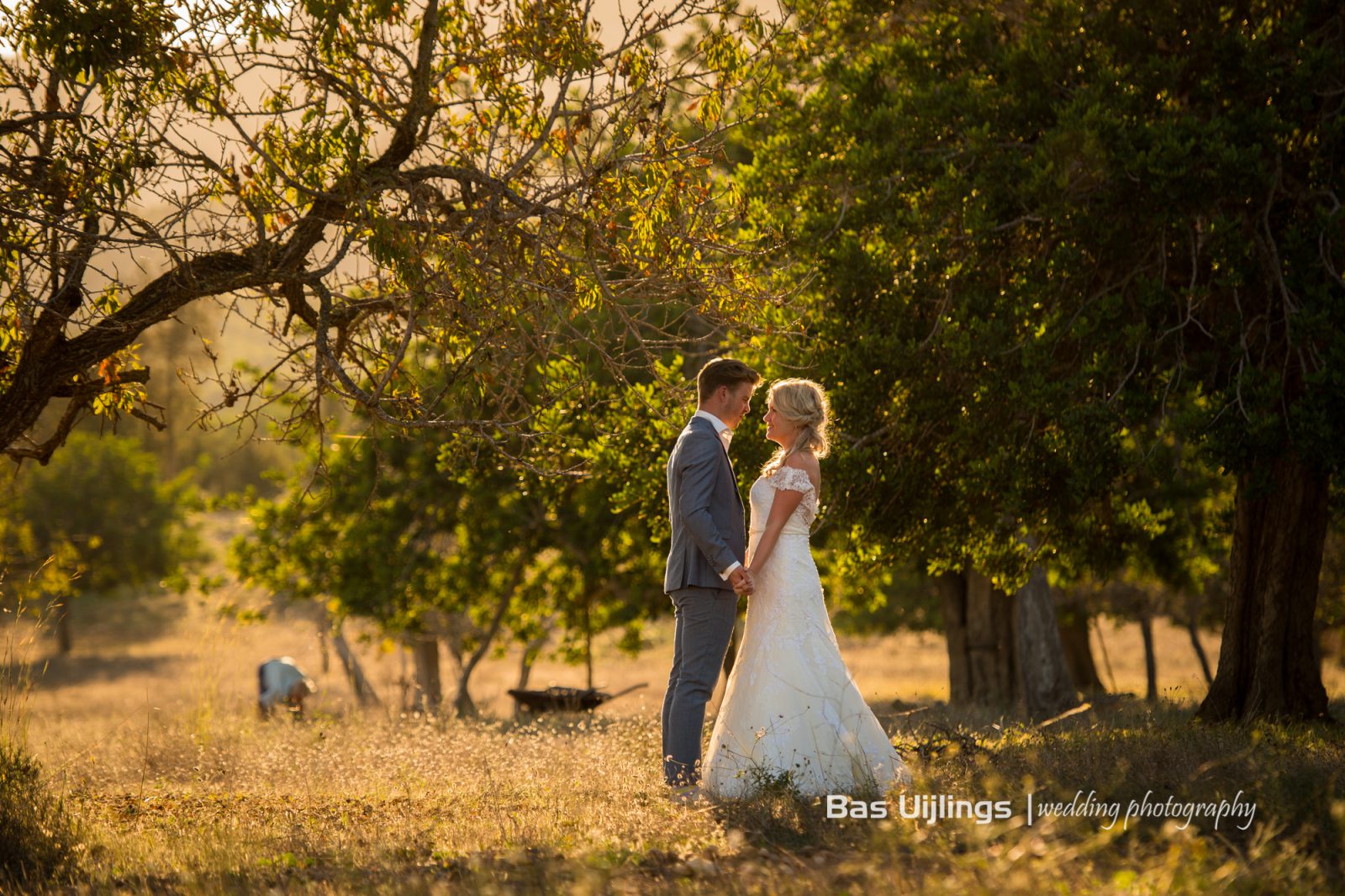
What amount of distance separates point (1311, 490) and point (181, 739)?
9.59m

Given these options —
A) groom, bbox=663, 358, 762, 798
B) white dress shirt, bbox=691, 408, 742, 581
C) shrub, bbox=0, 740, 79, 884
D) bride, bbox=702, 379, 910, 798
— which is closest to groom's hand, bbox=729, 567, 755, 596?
groom, bbox=663, 358, 762, 798

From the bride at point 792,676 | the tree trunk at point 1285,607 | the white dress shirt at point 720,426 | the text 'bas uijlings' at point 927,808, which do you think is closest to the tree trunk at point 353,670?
the tree trunk at point 1285,607

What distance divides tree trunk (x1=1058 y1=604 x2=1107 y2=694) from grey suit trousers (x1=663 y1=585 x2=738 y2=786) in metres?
19.1

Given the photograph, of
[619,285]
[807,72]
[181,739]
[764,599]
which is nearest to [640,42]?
[619,285]

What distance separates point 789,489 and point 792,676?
3.39ft

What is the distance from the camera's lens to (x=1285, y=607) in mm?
9328

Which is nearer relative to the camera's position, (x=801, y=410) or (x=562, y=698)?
(x=801, y=410)

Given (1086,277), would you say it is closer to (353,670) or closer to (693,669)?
(693,669)

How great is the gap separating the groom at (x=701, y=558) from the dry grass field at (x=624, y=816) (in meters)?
0.47

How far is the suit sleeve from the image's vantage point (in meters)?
6.21

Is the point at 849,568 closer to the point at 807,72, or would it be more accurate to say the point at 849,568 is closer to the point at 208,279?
the point at 807,72

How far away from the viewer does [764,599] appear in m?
6.62

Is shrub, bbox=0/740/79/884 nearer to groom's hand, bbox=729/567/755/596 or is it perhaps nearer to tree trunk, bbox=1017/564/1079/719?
groom's hand, bbox=729/567/755/596

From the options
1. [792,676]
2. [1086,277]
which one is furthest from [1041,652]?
[792,676]
